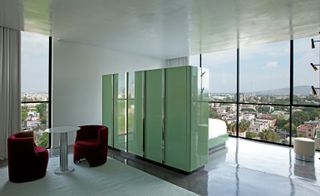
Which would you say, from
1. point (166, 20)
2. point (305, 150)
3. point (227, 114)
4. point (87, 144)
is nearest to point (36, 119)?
point (87, 144)

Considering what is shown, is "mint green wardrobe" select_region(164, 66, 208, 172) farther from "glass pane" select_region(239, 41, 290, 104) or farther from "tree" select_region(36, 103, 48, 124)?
"tree" select_region(36, 103, 48, 124)

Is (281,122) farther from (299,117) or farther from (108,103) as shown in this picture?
(108,103)

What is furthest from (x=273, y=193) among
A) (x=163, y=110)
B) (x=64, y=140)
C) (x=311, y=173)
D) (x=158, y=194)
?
(x=64, y=140)

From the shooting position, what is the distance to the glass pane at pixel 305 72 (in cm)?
551

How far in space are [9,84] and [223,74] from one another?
6.36 meters

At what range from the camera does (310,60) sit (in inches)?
220

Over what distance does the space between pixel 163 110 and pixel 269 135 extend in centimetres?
406

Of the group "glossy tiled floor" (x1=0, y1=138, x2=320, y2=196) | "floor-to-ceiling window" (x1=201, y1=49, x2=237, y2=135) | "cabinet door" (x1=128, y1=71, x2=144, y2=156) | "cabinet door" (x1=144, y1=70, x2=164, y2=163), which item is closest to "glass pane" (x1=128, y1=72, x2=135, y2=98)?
"cabinet door" (x1=128, y1=71, x2=144, y2=156)

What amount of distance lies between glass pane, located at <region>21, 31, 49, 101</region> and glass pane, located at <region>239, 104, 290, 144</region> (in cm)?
610

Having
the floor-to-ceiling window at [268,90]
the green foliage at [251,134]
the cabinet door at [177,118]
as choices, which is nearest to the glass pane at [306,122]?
the floor-to-ceiling window at [268,90]

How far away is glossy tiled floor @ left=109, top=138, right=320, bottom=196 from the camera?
3.20m

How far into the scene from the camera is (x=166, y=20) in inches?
151

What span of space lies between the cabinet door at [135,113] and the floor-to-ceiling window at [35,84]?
2210 mm

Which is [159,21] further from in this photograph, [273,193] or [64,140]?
[273,193]
